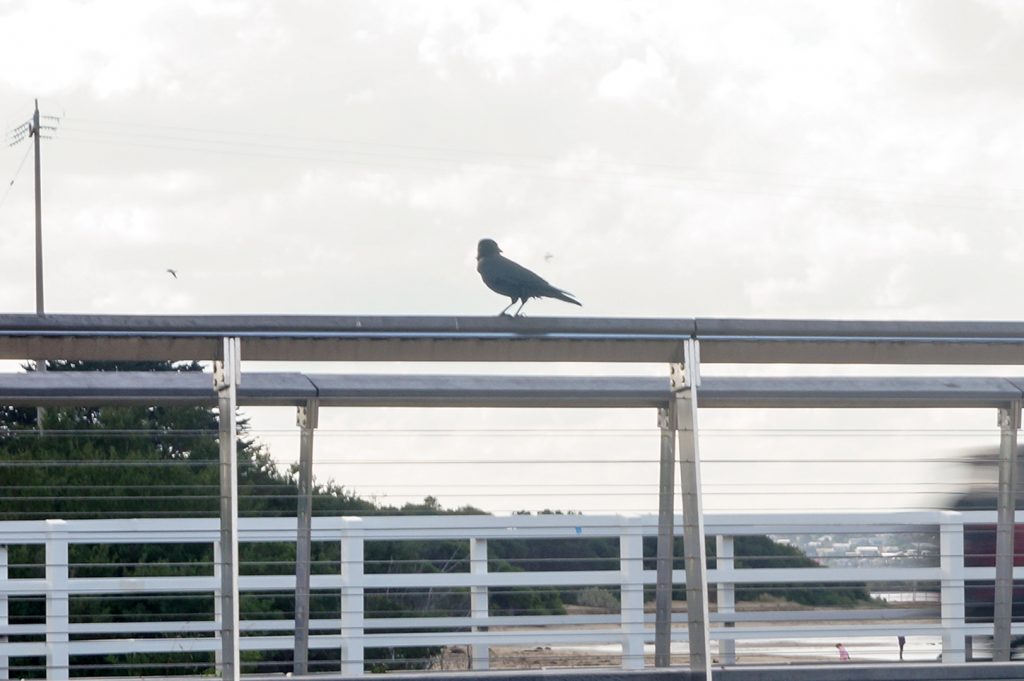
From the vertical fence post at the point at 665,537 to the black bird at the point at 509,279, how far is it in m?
1.53

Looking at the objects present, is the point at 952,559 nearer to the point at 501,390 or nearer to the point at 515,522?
the point at 515,522

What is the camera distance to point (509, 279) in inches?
233

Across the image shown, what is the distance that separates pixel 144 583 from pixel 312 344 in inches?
172

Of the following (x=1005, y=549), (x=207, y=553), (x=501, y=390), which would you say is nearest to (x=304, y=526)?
(x=501, y=390)

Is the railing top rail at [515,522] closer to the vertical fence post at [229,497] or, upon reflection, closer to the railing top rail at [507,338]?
the railing top rail at [507,338]

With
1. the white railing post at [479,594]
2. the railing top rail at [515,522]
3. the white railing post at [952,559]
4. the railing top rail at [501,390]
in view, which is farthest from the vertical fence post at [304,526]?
the white railing post at [952,559]

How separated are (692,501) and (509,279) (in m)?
2.08

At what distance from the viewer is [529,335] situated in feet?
13.0

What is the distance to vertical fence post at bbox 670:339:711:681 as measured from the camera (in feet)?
12.9

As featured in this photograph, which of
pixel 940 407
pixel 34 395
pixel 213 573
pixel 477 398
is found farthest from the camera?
A: pixel 213 573

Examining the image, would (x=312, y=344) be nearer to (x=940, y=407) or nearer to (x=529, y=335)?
(x=529, y=335)

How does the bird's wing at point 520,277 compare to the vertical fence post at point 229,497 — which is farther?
the bird's wing at point 520,277

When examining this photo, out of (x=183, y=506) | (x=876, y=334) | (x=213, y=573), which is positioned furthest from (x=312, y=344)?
(x=183, y=506)

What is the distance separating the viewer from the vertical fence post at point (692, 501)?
3930 millimetres
